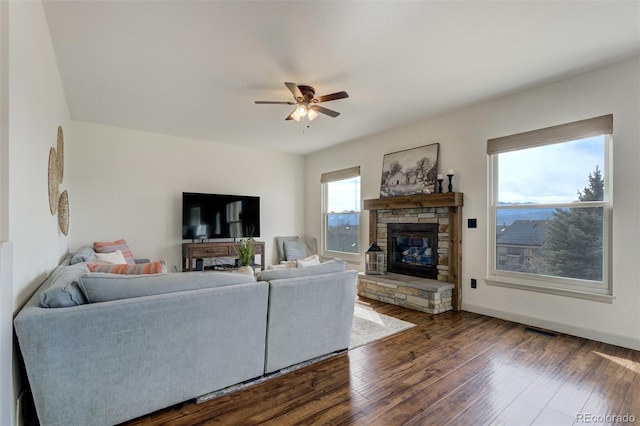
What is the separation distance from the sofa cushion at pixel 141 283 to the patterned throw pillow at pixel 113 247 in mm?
2761

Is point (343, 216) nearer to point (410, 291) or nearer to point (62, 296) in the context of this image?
point (410, 291)

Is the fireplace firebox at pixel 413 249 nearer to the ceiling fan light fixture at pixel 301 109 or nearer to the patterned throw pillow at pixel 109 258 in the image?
the ceiling fan light fixture at pixel 301 109

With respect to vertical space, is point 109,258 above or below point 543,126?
below

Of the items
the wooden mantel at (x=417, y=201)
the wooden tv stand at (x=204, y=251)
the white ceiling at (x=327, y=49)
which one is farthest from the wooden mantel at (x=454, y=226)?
the wooden tv stand at (x=204, y=251)

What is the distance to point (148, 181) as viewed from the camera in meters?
5.04

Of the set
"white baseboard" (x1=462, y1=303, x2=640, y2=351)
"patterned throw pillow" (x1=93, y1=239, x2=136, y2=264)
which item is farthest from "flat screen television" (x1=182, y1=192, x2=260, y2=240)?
"white baseboard" (x1=462, y1=303, x2=640, y2=351)

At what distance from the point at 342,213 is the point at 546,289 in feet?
11.3

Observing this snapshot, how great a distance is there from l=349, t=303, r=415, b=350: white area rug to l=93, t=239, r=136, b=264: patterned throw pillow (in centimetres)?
317

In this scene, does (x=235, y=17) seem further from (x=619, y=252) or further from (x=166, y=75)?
(x=619, y=252)

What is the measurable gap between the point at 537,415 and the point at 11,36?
3.48 m

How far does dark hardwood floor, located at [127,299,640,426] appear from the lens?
1.79 m

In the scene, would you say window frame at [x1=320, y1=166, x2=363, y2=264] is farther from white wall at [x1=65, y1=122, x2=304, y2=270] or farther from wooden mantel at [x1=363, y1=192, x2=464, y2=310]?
wooden mantel at [x1=363, y1=192, x2=464, y2=310]

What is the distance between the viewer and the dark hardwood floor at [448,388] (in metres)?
1.79

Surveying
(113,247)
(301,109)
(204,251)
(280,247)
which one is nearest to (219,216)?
(204,251)
